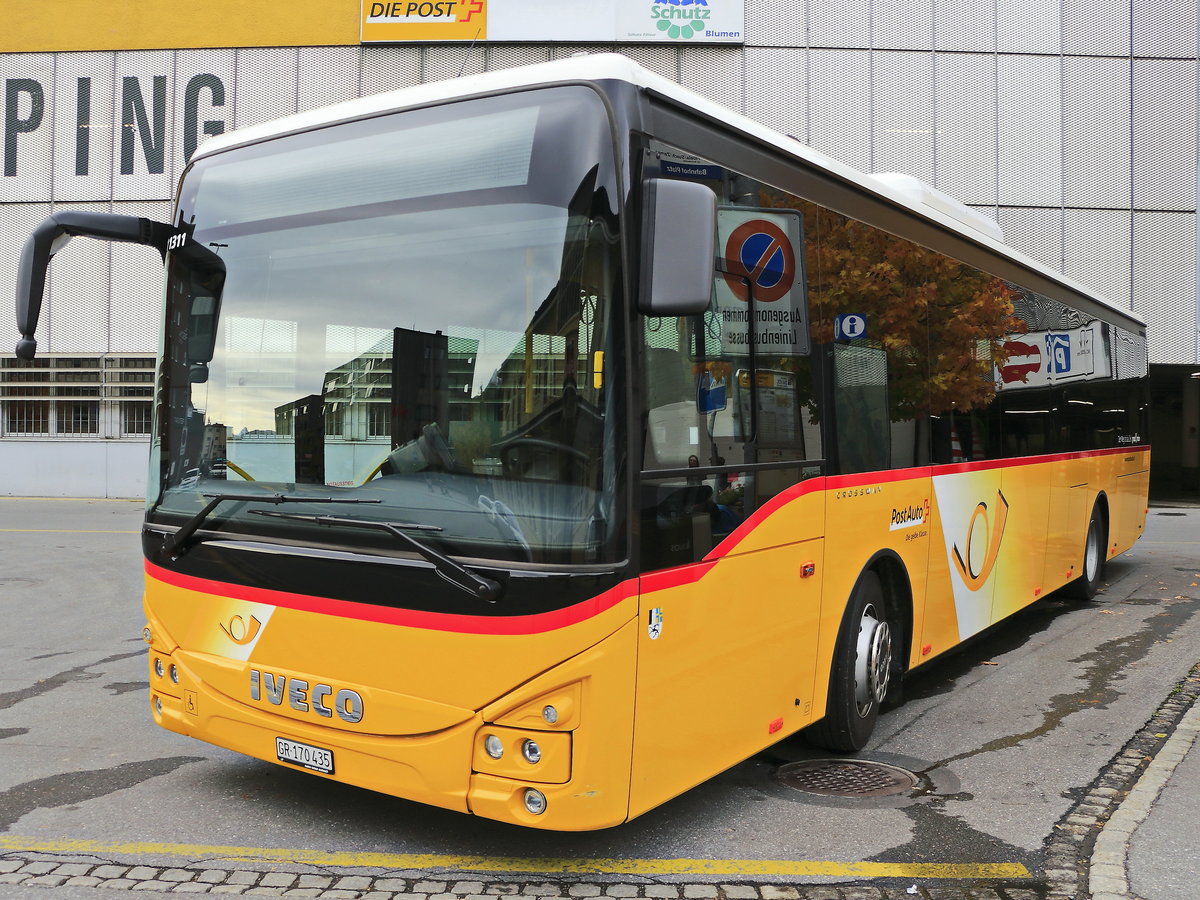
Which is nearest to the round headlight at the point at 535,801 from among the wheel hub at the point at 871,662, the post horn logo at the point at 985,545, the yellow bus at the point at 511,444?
the yellow bus at the point at 511,444

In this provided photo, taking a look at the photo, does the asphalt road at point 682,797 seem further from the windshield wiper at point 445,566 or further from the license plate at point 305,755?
the windshield wiper at point 445,566

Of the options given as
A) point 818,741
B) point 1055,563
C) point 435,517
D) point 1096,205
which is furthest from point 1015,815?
point 1096,205

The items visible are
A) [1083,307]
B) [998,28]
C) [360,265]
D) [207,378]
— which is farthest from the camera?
[998,28]

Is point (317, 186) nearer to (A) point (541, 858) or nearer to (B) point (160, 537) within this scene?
(B) point (160, 537)

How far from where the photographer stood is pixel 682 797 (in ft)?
16.5

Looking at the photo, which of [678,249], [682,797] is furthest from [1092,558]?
[678,249]

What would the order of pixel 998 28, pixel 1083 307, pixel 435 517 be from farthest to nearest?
pixel 998 28 < pixel 1083 307 < pixel 435 517

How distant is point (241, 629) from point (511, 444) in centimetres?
149

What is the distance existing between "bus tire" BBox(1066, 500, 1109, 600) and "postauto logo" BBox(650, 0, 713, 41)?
1642 centimetres

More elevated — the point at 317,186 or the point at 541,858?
the point at 317,186

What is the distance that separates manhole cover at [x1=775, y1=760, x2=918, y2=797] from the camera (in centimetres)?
514

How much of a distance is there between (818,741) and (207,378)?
3408 mm

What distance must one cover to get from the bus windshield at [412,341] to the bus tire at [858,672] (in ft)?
6.94

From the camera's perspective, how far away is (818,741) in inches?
221
